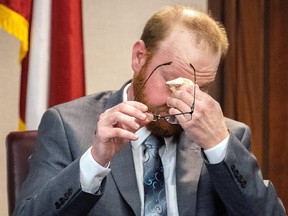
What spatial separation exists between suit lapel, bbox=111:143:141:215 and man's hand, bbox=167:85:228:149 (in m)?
0.25

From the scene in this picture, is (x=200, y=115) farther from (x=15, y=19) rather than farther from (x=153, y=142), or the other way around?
(x=15, y=19)

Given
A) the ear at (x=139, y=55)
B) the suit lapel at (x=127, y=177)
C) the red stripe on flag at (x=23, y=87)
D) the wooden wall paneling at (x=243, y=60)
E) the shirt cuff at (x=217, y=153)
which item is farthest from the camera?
the wooden wall paneling at (x=243, y=60)

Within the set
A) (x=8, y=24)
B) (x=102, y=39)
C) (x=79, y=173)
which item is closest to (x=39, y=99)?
(x=8, y=24)

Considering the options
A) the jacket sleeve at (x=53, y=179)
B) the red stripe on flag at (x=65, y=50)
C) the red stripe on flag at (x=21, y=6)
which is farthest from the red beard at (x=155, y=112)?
the red stripe on flag at (x=21, y=6)

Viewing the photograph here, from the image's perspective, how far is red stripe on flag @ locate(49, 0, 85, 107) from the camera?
228 cm

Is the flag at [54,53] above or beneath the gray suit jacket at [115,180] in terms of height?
above

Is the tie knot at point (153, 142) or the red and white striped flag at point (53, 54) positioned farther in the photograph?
the red and white striped flag at point (53, 54)

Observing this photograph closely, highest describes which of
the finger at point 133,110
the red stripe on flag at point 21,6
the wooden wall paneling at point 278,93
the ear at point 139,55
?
the red stripe on flag at point 21,6

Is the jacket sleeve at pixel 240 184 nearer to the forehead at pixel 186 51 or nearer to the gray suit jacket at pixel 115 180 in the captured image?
the gray suit jacket at pixel 115 180

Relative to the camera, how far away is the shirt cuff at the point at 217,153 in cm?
146

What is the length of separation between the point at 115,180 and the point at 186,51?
1.32 ft

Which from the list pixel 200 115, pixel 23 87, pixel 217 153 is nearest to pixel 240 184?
Result: pixel 217 153

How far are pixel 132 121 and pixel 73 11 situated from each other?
1047 millimetres

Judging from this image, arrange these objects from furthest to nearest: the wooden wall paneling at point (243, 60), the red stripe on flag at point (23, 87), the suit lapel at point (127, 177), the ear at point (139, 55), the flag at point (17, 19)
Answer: the wooden wall paneling at point (243, 60)
the red stripe on flag at point (23, 87)
the flag at point (17, 19)
the ear at point (139, 55)
the suit lapel at point (127, 177)
